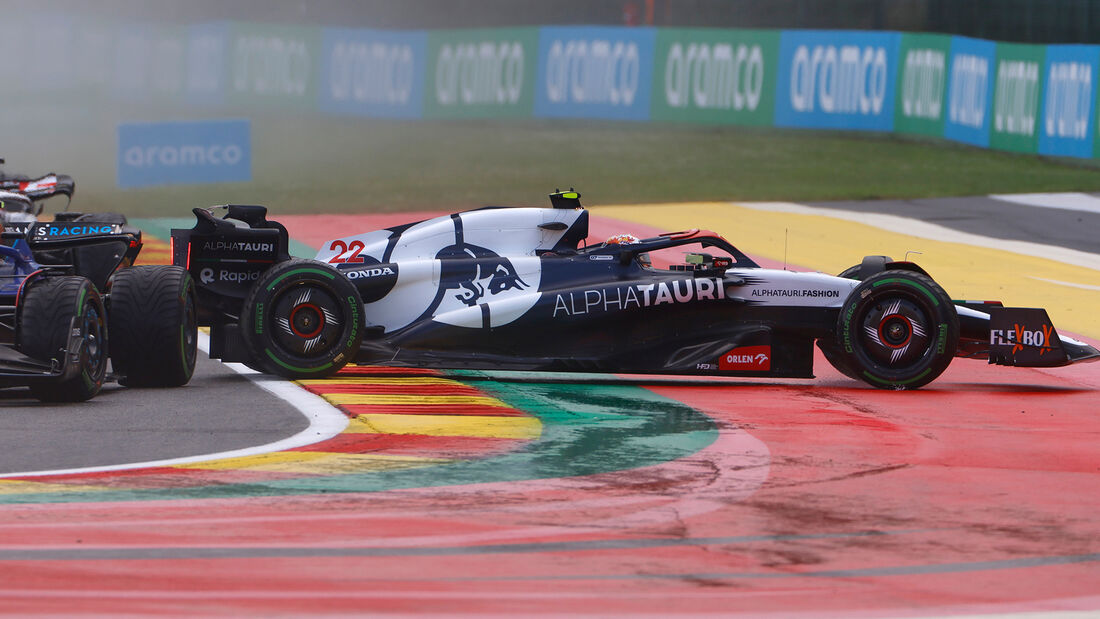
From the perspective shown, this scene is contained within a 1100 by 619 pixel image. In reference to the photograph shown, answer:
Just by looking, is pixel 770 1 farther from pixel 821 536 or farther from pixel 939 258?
pixel 821 536

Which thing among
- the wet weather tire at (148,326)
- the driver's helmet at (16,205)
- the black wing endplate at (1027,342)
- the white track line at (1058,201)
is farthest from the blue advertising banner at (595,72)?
the wet weather tire at (148,326)

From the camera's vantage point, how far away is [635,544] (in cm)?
704

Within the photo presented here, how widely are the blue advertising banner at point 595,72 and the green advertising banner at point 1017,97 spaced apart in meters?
7.98

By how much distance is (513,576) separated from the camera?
655 centimetres

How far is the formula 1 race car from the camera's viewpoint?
10266 millimetres

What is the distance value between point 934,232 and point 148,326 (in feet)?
44.4

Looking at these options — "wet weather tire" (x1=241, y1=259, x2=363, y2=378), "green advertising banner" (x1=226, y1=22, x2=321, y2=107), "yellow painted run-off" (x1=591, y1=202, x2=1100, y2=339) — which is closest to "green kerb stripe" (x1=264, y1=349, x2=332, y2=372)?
"wet weather tire" (x1=241, y1=259, x2=363, y2=378)

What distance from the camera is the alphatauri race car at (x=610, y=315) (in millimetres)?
11898

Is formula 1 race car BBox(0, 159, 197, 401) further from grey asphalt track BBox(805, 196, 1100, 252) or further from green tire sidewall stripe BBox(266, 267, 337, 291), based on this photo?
grey asphalt track BBox(805, 196, 1100, 252)

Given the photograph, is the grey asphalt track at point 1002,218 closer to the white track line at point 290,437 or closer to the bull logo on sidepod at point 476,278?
the bull logo on sidepod at point 476,278

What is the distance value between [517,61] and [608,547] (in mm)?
30456

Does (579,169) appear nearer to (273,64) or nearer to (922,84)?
(922,84)

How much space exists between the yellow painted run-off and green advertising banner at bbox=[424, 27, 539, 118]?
12.1 m

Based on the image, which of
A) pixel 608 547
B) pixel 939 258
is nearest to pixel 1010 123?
pixel 939 258
